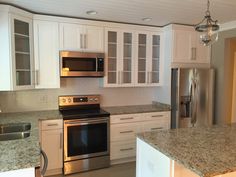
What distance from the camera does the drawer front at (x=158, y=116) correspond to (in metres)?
3.43

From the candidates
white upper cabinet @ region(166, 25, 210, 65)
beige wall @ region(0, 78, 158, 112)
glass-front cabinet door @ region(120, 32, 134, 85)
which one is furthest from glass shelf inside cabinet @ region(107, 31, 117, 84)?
white upper cabinet @ region(166, 25, 210, 65)

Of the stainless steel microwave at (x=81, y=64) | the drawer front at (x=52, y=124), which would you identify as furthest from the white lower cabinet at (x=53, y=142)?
the stainless steel microwave at (x=81, y=64)

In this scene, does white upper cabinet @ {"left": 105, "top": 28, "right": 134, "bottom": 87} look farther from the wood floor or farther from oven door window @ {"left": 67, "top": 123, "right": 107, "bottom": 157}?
the wood floor

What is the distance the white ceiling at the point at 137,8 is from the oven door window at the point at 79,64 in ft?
2.19

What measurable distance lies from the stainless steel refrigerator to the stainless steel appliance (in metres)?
1.23

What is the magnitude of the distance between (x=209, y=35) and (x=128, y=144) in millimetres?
2183

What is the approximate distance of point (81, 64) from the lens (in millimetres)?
3178

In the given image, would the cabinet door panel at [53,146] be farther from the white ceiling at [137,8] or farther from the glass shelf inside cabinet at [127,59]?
the white ceiling at [137,8]

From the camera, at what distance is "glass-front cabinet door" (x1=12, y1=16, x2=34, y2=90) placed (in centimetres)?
267

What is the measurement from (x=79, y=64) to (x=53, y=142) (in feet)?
4.04

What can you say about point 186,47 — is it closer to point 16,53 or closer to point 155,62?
point 155,62

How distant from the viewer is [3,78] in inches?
102

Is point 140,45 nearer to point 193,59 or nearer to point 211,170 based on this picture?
point 193,59

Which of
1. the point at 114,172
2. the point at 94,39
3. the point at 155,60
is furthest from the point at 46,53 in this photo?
the point at 114,172
